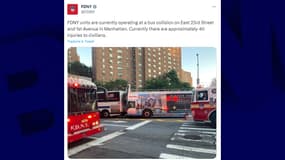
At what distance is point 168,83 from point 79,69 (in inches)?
28.1

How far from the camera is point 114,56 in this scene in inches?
110

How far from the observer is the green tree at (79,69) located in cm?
274

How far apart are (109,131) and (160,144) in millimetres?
432

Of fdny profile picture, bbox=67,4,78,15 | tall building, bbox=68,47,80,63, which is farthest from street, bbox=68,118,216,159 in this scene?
fdny profile picture, bbox=67,4,78,15

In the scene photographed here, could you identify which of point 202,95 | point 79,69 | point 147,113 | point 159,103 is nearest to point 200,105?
point 202,95

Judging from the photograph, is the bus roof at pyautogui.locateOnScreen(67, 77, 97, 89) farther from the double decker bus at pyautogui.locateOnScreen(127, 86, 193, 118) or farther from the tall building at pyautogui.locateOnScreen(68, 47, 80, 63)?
the double decker bus at pyautogui.locateOnScreen(127, 86, 193, 118)

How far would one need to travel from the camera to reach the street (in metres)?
2.79

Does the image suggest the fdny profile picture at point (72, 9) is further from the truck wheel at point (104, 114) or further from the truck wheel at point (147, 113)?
the truck wheel at point (147, 113)

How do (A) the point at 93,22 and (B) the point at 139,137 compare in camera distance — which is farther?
(B) the point at 139,137

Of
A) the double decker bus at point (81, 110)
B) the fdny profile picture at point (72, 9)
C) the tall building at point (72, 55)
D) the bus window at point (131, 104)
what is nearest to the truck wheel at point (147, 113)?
the bus window at point (131, 104)

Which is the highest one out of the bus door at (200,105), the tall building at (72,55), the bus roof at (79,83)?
the tall building at (72,55)
